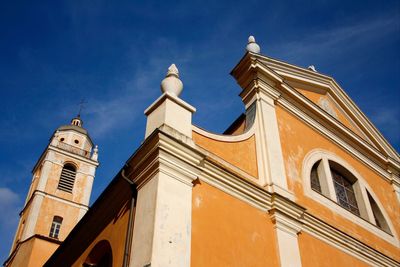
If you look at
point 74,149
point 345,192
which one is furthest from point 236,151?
point 74,149

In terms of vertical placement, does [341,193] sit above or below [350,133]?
below

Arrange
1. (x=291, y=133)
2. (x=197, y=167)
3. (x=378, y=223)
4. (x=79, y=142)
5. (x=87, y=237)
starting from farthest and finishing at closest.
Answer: (x=79, y=142)
(x=378, y=223)
(x=291, y=133)
(x=87, y=237)
(x=197, y=167)

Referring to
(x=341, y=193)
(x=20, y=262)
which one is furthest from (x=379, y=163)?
(x=20, y=262)

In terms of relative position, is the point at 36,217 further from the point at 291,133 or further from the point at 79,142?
the point at 291,133

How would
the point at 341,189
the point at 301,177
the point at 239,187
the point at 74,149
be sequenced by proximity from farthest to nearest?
the point at 74,149, the point at 341,189, the point at 301,177, the point at 239,187

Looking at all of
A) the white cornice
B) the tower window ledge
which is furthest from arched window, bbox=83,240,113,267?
the tower window ledge

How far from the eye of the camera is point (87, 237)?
852 cm

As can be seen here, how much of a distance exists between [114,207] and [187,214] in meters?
1.80

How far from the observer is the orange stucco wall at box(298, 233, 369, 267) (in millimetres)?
7867

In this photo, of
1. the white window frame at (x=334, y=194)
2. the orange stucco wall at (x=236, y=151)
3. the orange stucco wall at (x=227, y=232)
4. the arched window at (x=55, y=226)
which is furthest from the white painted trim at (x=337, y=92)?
the arched window at (x=55, y=226)

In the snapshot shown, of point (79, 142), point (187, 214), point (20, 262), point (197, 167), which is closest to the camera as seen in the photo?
point (187, 214)

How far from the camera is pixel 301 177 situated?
9234 mm

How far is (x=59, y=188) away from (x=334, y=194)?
18745mm

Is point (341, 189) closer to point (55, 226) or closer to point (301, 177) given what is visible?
point (301, 177)
